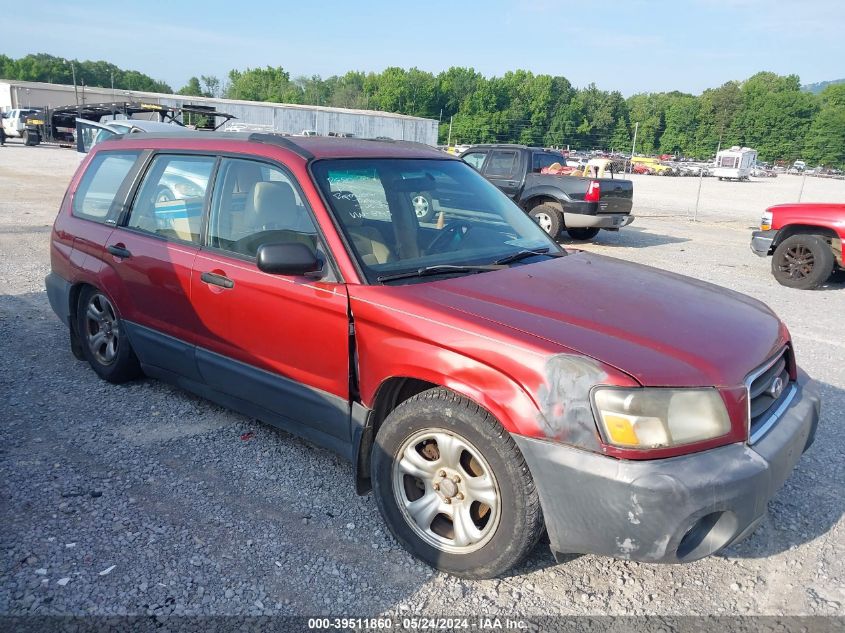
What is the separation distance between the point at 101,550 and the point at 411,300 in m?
1.72

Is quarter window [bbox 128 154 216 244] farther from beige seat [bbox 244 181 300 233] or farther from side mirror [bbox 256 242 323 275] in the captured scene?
side mirror [bbox 256 242 323 275]

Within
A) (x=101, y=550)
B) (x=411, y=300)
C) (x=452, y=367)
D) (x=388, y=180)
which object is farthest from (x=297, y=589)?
(x=388, y=180)

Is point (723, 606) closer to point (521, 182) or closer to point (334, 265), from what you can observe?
point (334, 265)

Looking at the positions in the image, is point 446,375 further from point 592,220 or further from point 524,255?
point 592,220

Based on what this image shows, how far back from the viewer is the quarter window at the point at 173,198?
12.4 feet

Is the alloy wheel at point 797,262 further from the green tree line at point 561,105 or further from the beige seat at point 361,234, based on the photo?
the green tree line at point 561,105

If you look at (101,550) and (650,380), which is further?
(101,550)

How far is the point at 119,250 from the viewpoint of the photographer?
165 inches

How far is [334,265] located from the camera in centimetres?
303

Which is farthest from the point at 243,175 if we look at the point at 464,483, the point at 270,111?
the point at 270,111

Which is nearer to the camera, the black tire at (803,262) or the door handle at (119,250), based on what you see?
the door handle at (119,250)

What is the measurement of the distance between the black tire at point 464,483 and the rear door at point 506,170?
10373 mm

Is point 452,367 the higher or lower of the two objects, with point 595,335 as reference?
lower

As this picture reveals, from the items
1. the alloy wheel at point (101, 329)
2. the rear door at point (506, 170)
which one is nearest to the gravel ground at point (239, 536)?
the alloy wheel at point (101, 329)
